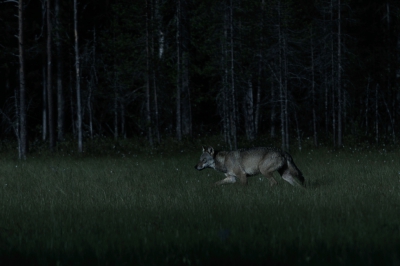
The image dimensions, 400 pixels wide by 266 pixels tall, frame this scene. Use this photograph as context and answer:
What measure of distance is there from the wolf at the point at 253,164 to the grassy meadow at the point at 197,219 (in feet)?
1.25

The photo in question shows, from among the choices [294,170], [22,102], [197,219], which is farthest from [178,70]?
[197,219]

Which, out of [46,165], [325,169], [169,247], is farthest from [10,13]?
[169,247]

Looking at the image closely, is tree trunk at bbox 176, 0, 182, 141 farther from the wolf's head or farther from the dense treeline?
the wolf's head

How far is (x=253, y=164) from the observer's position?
1339 centimetres

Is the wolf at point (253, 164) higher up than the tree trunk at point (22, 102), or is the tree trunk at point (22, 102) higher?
the tree trunk at point (22, 102)

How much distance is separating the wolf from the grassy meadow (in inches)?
15.0

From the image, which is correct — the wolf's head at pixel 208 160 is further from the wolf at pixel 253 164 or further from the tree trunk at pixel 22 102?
the tree trunk at pixel 22 102

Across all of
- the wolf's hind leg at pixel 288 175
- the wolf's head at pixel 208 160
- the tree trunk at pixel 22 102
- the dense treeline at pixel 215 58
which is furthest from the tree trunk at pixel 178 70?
the wolf's hind leg at pixel 288 175

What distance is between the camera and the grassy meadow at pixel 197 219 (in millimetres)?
6492

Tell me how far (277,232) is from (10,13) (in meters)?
34.3

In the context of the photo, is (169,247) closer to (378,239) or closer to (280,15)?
(378,239)

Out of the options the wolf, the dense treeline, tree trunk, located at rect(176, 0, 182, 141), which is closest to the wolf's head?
the wolf

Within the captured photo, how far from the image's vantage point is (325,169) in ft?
52.5

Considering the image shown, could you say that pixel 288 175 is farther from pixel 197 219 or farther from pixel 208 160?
pixel 197 219
